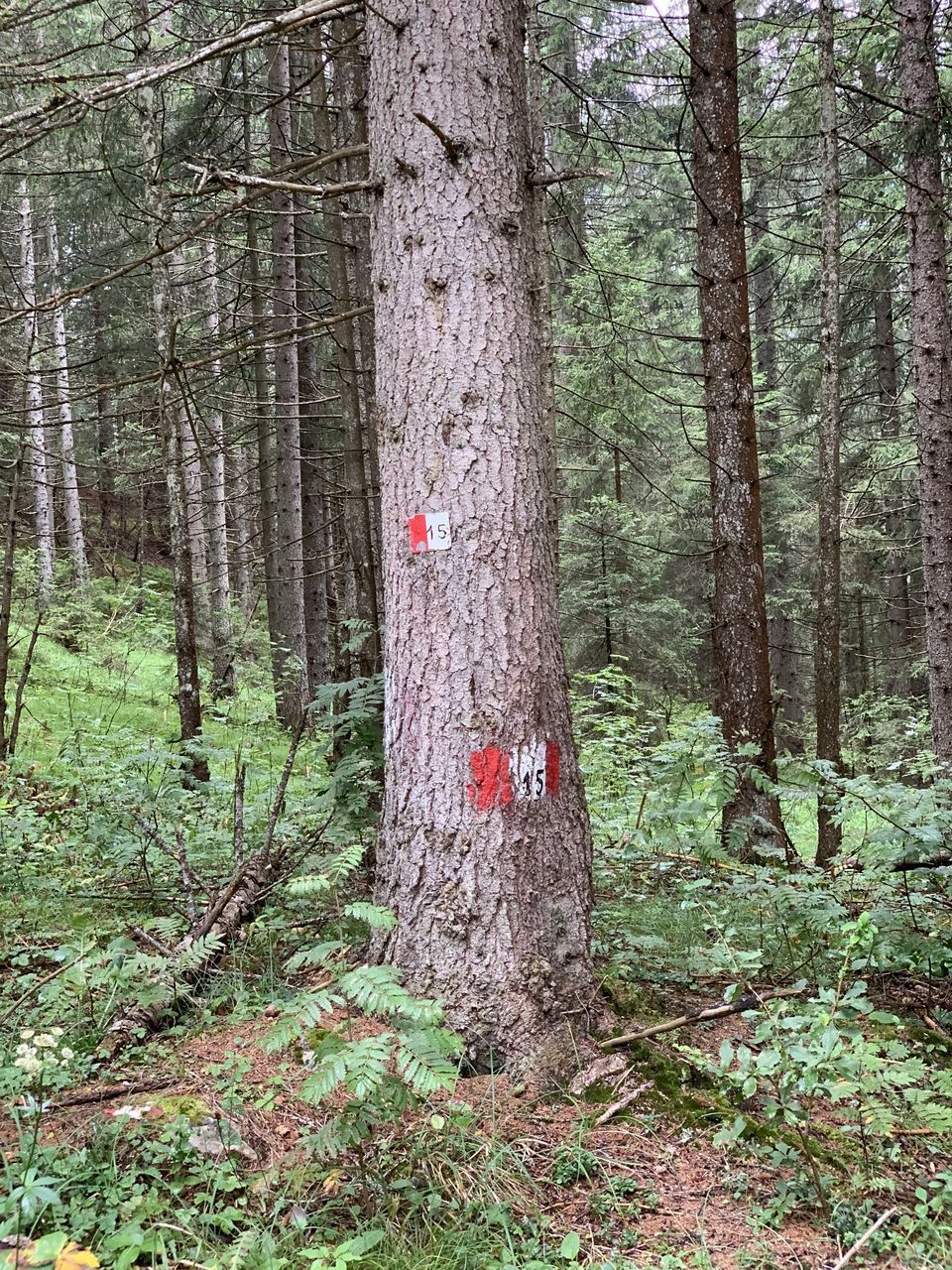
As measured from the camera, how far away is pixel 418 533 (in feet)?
9.78

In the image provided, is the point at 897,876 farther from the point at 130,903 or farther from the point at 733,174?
the point at 733,174

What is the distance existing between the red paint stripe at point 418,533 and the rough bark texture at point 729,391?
401 cm

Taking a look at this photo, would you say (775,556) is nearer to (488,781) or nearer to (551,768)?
(551,768)

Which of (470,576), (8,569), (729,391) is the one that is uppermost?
(729,391)

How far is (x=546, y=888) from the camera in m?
2.93

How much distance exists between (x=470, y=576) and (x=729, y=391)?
433 cm

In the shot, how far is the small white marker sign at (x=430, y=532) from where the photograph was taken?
295 cm

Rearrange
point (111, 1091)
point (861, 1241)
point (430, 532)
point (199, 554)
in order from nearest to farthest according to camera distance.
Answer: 1. point (861, 1241)
2. point (111, 1091)
3. point (430, 532)
4. point (199, 554)

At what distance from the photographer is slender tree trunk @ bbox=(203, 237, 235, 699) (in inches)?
391

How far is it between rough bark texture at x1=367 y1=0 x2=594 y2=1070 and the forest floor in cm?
35

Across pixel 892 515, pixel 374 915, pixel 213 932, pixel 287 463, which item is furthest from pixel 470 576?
pixel 892 515

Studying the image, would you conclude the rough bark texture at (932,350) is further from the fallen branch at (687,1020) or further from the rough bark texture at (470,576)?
the rough bark texture at (470,576)

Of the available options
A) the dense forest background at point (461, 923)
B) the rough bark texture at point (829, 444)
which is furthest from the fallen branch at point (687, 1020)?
the rough bark texture at point (829, 444)

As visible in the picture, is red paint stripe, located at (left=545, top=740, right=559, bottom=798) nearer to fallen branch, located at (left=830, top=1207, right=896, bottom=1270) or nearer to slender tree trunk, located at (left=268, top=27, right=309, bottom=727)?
fallen branch, located at (left=830, top=1207, right=896, bottom=1270)
